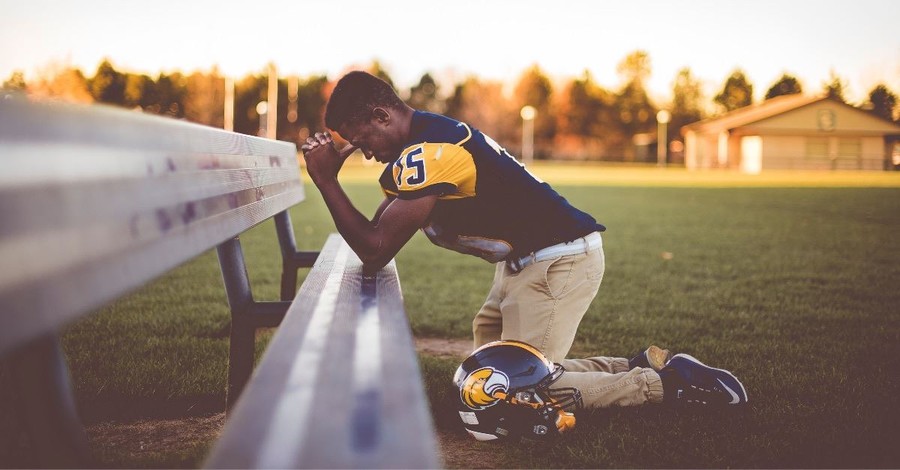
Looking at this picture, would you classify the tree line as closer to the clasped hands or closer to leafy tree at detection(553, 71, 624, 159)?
leafy tree at detection(553, 71, 624, 159)

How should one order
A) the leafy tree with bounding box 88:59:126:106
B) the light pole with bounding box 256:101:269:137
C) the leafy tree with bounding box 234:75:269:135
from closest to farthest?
the leafy tree with bounding box 88:59:126:106 → the light pole with bounding box 256:101:269:137 → the leafy tree with bounding box 234:75:269:135

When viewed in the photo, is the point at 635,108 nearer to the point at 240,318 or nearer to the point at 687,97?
the point at 687,97

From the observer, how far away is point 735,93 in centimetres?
9975

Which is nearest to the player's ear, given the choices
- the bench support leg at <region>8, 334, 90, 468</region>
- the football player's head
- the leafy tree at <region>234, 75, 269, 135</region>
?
the football player's head

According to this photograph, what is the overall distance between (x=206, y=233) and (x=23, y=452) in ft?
3.69

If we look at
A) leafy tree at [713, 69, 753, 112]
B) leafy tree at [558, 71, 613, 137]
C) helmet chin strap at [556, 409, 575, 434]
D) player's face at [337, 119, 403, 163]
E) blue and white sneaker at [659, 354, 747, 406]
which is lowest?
helmet chin strap at [556, 409, 575, 434]

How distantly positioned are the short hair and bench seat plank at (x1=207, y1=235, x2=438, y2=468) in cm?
110

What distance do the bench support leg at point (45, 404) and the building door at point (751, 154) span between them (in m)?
58.4

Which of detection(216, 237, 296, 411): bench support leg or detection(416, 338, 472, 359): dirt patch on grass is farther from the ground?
detection(216, 237, 296, 411): bench support leg

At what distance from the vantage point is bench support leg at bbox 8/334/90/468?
1439 mm

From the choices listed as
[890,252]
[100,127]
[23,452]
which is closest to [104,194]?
[100,127]

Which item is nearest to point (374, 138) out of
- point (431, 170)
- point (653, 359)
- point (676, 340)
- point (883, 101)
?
point (431, 170)

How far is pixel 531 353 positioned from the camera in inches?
119

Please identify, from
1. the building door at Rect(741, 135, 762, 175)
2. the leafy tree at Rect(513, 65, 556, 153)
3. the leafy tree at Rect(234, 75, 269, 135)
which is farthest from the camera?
the leafy tree at Rect(513, 65, 556, 153)
